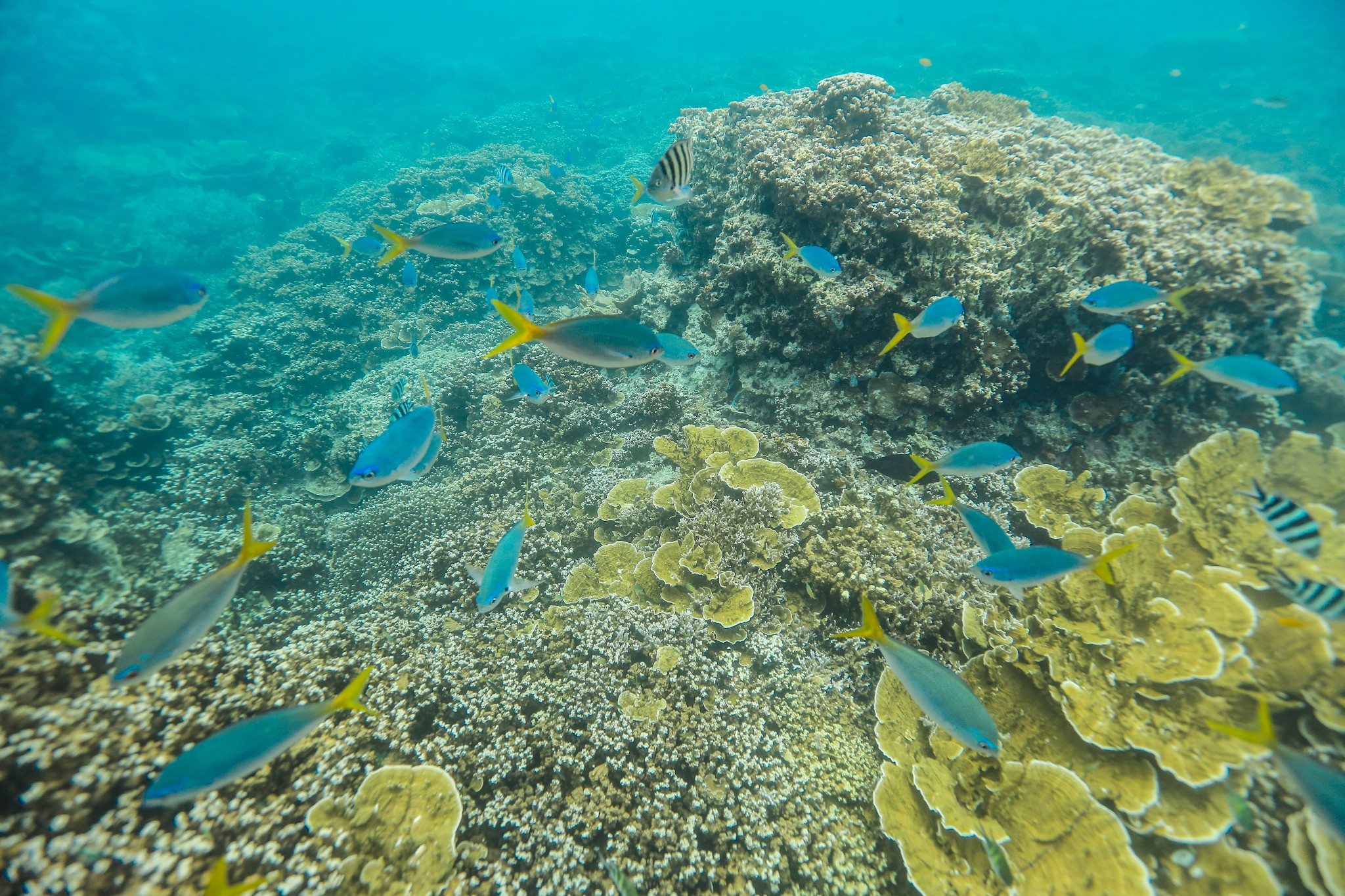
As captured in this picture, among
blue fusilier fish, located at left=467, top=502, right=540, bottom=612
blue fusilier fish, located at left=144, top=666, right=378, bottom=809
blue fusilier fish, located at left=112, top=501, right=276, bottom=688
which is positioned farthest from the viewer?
blue fusilier fish, located at left=467, top=502, right=540, bottom=612

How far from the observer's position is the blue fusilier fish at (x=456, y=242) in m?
3.81

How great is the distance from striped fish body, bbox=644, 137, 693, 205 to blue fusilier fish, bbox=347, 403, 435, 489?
8.74 feet

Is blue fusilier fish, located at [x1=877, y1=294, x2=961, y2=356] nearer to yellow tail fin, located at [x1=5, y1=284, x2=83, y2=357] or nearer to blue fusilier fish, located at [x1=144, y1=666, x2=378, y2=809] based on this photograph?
blue fusilier fish, located at [x1=144, y1=666, x2=378, y2=809]

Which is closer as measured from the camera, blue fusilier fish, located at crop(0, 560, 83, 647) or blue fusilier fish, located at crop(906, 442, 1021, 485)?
blue fusilier fish, located at crop(0, 560, 83, 647)

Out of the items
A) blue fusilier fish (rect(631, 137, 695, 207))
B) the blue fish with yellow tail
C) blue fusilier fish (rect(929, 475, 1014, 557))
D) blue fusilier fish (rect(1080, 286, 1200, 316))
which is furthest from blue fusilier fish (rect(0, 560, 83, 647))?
blue fusilier fish (rect(1080, 286, 1200, 316))

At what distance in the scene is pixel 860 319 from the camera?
5.27 m

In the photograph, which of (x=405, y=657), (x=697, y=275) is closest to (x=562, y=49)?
(x=697, y=275)

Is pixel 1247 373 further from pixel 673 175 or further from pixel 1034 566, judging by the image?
pixel 673 175

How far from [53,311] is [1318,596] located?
6.93 meters

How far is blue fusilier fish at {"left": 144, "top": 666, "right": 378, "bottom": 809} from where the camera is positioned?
184cm

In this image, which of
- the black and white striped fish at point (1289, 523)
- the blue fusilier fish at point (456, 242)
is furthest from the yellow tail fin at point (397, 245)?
the black and white striped fish at point (1289, 523)

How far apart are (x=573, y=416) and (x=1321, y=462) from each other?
7376mm

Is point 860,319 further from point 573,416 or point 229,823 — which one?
point 229,823

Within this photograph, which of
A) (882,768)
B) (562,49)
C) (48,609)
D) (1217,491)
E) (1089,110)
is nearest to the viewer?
(48,609)
